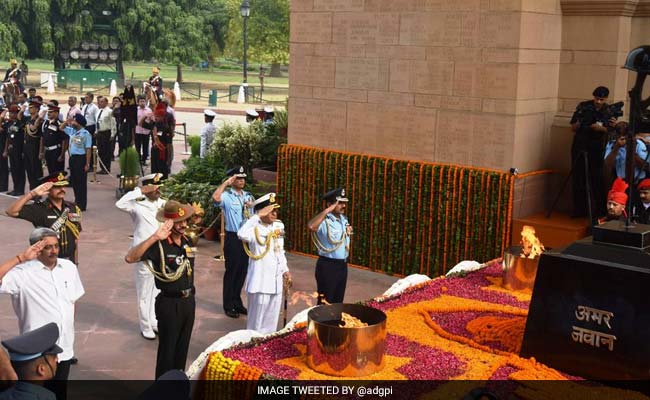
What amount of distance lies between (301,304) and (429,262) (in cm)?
228

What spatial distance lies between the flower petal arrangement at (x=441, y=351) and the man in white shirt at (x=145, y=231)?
11.4ft

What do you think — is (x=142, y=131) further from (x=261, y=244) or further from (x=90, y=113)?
(x=261, y=244)

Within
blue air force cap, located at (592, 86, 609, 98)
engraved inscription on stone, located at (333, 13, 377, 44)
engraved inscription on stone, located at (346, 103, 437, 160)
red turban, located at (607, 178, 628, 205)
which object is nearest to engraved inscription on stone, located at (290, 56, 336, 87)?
engraved inscription on stone, located at (333, 13, 377, 44)

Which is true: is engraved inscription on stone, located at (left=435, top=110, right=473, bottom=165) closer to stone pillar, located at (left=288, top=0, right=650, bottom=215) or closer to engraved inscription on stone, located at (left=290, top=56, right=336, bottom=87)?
stone pillar, located at (left=288, top=0, right=650, bottom=215)

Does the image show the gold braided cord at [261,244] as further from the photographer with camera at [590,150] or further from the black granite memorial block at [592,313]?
the photographer with camera at [590,150]

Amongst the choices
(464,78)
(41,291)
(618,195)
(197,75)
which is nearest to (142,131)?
(464,78)

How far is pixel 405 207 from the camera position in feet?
44.1

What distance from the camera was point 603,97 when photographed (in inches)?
495

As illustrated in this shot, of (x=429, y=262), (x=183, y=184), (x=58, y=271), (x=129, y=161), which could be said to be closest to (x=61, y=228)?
(x=58, y=271)

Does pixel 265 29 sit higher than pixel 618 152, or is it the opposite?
pixel 265 29

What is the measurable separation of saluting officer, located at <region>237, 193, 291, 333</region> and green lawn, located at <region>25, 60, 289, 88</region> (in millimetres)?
48330

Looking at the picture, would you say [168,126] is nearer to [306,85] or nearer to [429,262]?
[306,85]

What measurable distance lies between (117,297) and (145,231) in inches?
66.6

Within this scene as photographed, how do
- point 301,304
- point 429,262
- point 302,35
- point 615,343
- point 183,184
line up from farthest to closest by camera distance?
point 183,184
point 302,35
point 429,262
point 301,304
point 615,343
